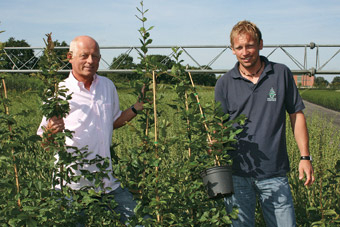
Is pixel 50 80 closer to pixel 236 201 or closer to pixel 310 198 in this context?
pixel 236 201

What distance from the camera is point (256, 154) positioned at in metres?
2.24

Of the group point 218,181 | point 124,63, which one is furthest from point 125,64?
point 124,63

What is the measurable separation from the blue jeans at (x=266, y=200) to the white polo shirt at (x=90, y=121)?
83 centimetres

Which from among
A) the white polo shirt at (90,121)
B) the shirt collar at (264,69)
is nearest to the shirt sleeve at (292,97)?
the shirt collar at (264,69)

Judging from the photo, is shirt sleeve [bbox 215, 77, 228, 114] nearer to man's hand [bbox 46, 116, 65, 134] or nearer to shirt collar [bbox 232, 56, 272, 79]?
shirt collar [bbox 232, 56, 272, 79]

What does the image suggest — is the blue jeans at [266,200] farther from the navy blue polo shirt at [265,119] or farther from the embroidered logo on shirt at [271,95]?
the embroidered logo on shirt at [271,95]

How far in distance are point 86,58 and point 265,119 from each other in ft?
4.07

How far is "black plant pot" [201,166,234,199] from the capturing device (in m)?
2.03

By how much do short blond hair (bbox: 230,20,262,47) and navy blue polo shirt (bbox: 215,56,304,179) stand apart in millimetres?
218

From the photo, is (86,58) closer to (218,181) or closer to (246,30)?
(246,30)

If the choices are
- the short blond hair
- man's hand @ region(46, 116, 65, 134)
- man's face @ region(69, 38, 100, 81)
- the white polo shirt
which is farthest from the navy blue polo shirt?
man's hand @ region(46, 116, 65, 134)

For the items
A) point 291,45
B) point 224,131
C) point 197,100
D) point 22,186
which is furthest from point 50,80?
point 291,45

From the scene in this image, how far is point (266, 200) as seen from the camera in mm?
2271

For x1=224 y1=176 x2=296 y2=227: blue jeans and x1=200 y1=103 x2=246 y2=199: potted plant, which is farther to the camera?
x1=224 y1=176 x2=296 y2=227: blue jeans
